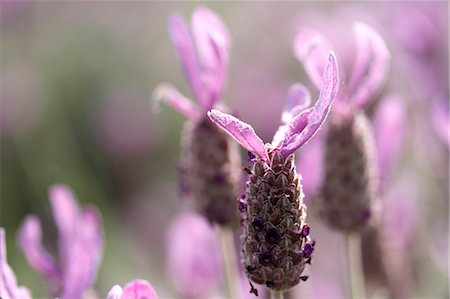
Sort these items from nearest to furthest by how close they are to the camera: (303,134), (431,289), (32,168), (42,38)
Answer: (303,134)
(431,289)
(32,168)
(42,38)

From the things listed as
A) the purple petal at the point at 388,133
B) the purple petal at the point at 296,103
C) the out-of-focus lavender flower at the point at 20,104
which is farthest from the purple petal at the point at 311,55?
Answer: the out-of-focus lavender flower at the point at 20,104

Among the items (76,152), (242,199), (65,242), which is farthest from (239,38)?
(242,199)

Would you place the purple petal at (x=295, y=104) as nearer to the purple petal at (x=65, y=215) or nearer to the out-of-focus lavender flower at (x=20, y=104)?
the purple petal at (x=65, y=215)

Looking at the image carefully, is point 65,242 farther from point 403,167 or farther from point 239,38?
point 239,38

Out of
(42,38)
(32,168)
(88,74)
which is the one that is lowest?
(32,168)

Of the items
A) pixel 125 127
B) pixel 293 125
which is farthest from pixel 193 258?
pixel 125 127

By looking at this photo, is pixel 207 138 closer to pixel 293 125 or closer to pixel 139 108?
pixel 293 125
